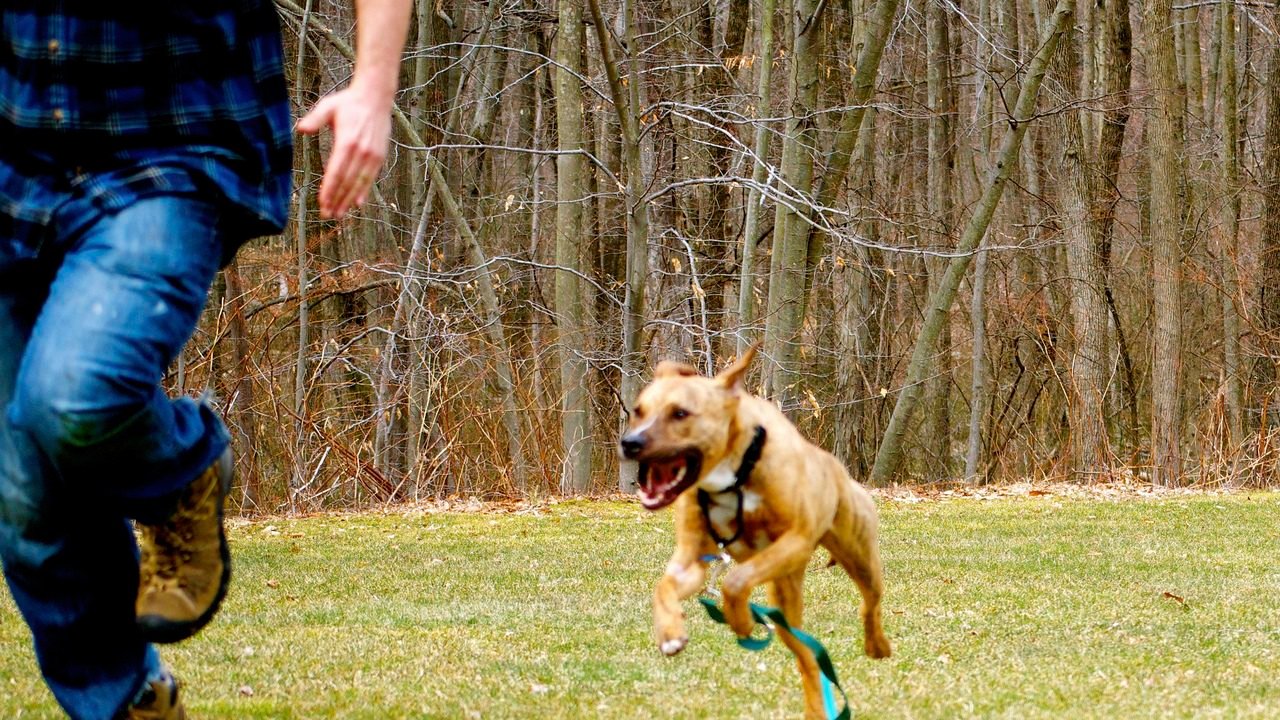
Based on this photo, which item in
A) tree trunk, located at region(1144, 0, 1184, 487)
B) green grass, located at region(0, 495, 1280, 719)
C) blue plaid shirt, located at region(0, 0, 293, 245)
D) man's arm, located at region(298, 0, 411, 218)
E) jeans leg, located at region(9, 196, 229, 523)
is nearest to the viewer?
jeans leg, located at region(9, 196, 229, 523)

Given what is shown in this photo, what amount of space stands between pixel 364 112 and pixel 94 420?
28.5 inches

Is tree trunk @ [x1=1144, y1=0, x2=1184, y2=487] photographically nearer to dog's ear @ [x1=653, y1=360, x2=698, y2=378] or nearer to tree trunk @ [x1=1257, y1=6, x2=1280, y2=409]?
tree trunk @ [x1=1257, y1=6, x2=1280, y2=409]

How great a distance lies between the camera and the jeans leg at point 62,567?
2.94 meters

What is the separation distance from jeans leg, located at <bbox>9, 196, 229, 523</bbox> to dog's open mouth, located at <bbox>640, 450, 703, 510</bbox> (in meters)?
0.96

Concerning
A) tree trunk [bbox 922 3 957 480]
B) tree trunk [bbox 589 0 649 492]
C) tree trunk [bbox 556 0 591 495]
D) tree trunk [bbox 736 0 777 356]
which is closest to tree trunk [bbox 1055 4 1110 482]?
tree trunk [bbox 922 3 957 480]

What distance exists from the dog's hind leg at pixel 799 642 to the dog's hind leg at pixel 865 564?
0.12 meters

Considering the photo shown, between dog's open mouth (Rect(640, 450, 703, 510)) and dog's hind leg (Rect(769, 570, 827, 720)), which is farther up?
dog's open mouth (Rect(640, 450, 703, 510))

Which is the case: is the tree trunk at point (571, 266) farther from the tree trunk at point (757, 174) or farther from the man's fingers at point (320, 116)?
the man's fingers at point (320, 116)

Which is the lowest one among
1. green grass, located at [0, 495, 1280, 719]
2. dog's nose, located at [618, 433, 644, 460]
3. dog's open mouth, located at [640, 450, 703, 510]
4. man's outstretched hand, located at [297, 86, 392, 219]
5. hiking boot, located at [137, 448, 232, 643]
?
green grass, located at [0, 495, 1280, 719]

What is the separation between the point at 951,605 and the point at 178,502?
5.13m

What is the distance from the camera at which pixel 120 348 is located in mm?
2621

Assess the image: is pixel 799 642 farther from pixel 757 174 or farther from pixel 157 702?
pixel 757 174

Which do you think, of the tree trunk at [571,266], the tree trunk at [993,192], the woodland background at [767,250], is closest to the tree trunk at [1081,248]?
the woodland background at [767,250]

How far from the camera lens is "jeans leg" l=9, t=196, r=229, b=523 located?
2600mm
